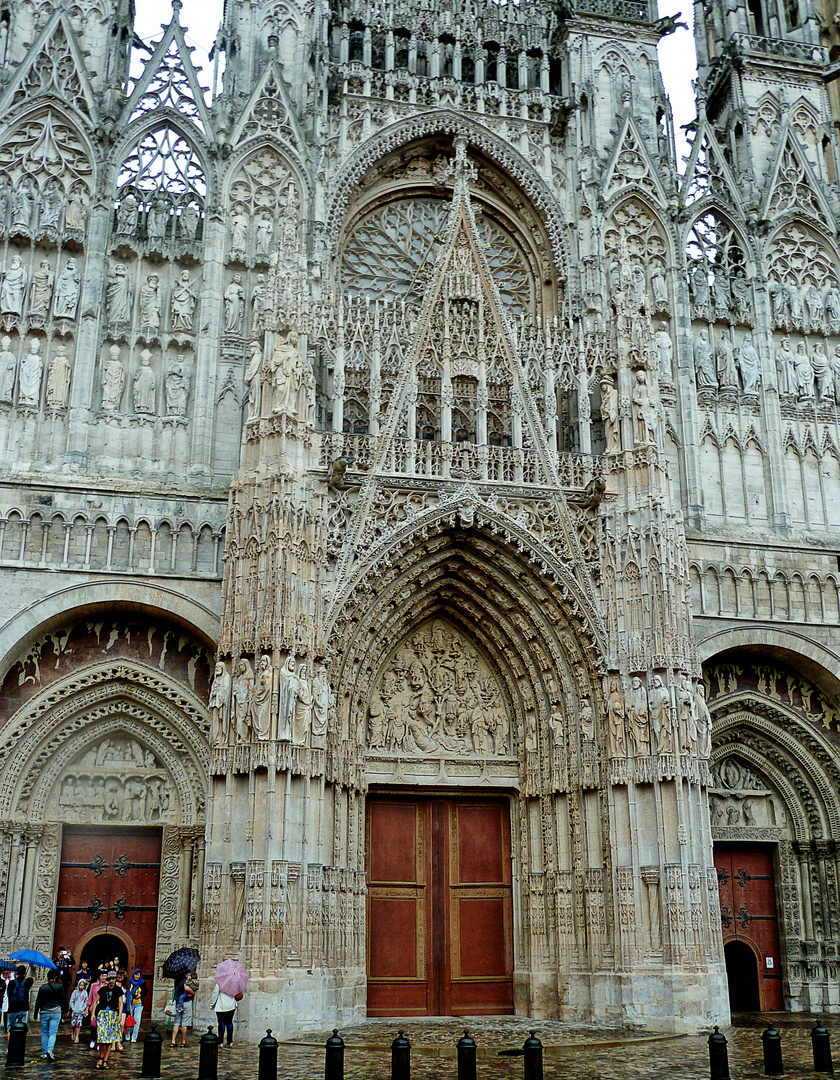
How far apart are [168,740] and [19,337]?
27.8 feet

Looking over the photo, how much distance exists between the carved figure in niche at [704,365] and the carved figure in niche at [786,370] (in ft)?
5.30

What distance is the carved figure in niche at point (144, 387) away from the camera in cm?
2212

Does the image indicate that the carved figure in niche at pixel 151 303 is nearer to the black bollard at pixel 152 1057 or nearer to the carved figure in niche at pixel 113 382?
the carved figure in niche at pixel 113 382

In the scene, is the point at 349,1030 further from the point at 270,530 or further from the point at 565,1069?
the point at 270,530

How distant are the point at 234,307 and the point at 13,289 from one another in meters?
4.35

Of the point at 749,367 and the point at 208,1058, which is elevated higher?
the point at 749,367

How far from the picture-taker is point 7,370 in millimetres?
21703

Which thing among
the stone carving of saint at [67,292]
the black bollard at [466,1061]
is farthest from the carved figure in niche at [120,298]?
the black bollard at [466,1061]

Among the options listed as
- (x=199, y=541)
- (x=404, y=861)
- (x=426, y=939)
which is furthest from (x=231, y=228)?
(x=426, y=939)

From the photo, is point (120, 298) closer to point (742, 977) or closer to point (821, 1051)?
point (821, 1051)

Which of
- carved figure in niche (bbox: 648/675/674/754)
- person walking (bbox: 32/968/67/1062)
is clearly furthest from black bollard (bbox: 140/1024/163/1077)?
carved figure in niche (bbox: 648/675/674/754)

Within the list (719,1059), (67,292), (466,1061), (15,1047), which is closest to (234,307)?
(67,292)

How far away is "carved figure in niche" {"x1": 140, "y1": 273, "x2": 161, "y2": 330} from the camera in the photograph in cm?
2262

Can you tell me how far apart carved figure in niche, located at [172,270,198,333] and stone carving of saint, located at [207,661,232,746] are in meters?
7.96
